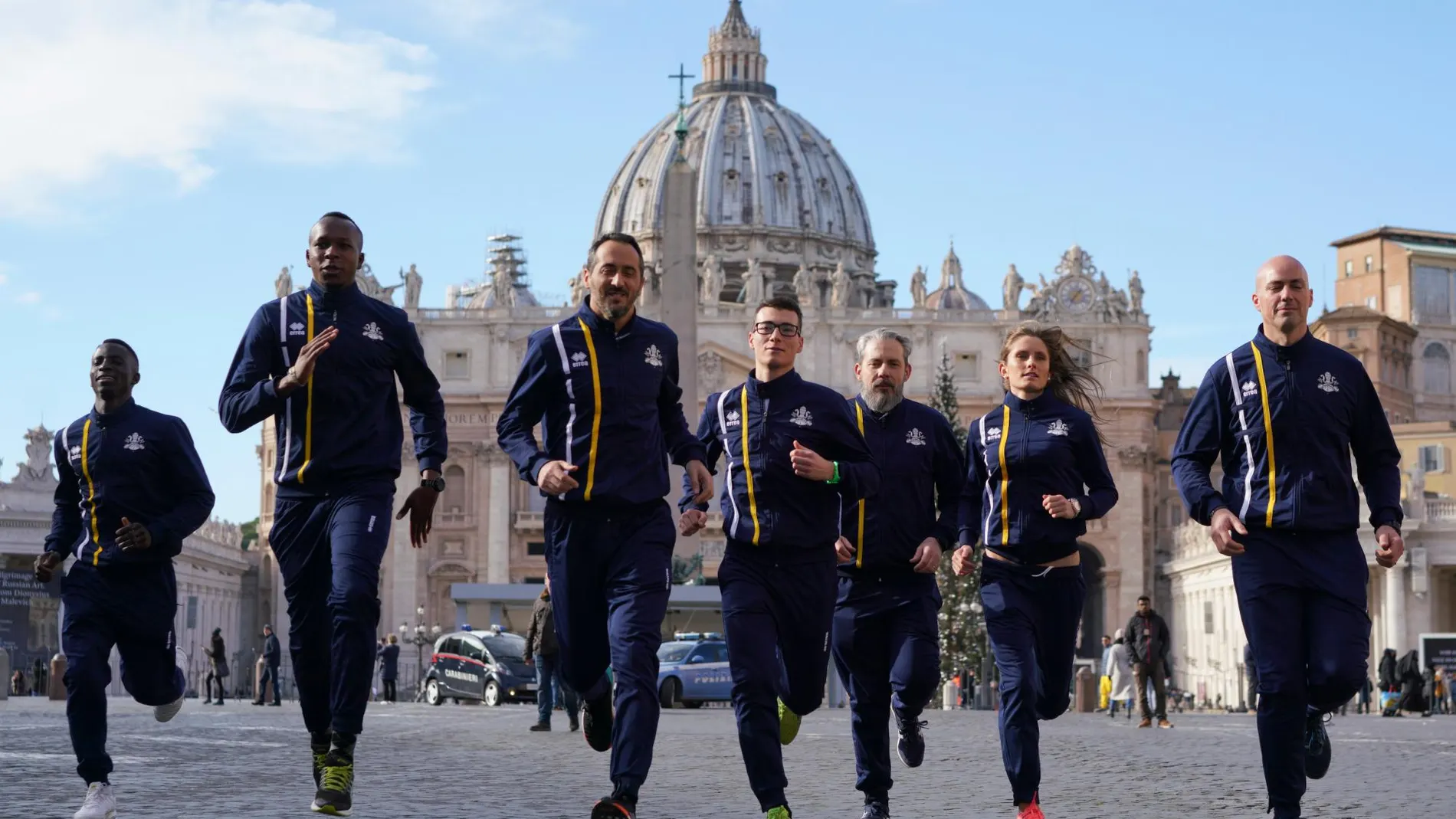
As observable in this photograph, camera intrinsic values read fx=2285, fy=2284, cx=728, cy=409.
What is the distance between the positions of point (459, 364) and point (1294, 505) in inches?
3221

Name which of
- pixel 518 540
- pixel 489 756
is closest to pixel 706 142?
pixel 518 540

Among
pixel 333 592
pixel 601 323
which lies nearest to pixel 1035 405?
pixel 601 323

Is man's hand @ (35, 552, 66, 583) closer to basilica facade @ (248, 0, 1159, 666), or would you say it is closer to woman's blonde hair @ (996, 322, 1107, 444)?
woman's blonde hair @ (996, 322, 1107, 444)

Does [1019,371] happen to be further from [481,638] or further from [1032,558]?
[481,638]

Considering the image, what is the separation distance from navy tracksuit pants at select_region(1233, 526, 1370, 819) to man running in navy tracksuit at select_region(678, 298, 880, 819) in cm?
153

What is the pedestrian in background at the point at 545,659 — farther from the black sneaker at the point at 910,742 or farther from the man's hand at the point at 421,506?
the man's hand at the point at 421,506

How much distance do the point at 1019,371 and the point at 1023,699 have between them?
142 cm

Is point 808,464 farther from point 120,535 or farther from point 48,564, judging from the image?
point 48,564

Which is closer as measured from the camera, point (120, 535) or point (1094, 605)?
point (120, 535)

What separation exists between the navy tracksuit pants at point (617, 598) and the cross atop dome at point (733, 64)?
122 meters

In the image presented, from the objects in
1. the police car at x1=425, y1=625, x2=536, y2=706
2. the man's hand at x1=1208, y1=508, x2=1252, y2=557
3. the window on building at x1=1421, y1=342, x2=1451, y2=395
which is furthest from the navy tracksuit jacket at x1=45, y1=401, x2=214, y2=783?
the window on building at x1=1421, y1=342, x2=1451, y2=395

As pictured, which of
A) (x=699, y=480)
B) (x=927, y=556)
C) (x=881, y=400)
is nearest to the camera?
(x=699, y=480)

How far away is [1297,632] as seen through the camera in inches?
315

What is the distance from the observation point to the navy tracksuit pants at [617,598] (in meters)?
7.83
